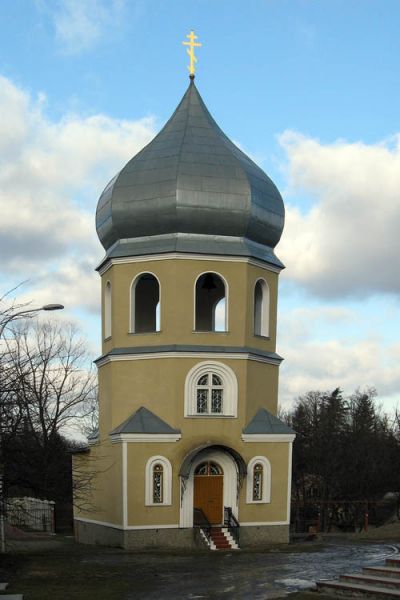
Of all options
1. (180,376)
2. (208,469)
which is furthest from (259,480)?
(180,376)

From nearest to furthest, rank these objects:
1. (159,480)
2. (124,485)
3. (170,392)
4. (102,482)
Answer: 1. (124,485)
2. (159,480)
3. (170,392)
4. (102,482)

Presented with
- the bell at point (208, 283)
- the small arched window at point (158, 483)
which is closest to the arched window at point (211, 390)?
the small arched window at point (158, 483)

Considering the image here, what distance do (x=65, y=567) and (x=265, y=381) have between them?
900 cm

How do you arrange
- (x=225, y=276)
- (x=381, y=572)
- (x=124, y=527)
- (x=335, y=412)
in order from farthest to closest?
(x=335, y=412) → (x=225, y=276) → (x=124, y=527) → (x=381, y=572)

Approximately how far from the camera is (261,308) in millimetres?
27625

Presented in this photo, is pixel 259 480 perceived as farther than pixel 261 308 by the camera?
No

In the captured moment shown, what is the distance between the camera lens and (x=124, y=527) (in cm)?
2475

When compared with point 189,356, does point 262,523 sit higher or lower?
lower

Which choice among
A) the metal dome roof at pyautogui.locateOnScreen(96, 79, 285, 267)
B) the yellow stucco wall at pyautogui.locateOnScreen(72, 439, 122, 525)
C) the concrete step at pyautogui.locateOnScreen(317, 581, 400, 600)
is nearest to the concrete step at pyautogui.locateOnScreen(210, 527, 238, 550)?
the yellow stucco wall at pyautogui.locateOnScreen(72, 439, 122, 525)

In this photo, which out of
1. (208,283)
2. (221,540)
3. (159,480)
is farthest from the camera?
(208,283)

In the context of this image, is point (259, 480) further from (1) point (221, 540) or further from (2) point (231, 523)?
(1) point (221, 540)

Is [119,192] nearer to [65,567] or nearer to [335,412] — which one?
[65,567]

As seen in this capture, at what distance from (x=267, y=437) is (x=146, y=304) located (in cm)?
570

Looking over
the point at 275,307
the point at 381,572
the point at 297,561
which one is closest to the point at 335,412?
the point at 275,307
